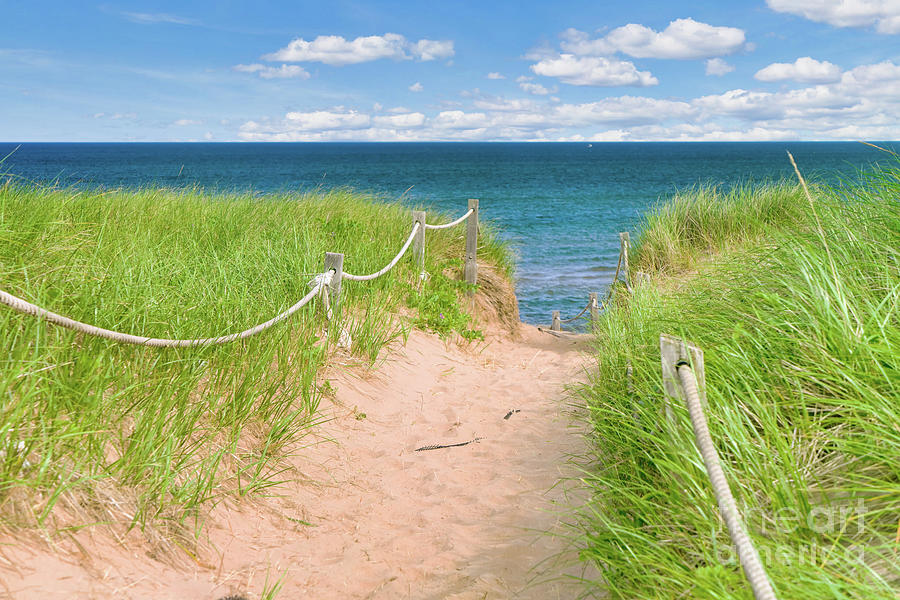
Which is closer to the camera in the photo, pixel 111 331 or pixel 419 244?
pixel 111 331

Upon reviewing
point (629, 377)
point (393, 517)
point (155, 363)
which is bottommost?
point (393, 517)

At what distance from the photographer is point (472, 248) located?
908 cm

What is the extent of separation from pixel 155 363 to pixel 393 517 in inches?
67.0

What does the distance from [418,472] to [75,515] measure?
233 cm

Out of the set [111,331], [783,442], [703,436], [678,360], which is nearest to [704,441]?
[703,436]

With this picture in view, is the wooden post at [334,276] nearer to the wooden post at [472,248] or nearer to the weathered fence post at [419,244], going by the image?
the weathered fence post at [419,244]

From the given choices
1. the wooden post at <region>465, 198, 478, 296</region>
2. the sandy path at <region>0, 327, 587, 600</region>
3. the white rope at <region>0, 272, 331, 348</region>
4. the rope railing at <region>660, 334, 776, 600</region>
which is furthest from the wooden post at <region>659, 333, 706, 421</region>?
the wooden post at <region>465, 198, 478, 296</region>

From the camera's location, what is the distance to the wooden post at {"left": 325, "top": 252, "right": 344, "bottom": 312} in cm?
562

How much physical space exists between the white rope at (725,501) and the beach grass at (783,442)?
0.28 m

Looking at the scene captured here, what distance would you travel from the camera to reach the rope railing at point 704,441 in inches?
63.7

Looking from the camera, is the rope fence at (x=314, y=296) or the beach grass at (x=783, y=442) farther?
the rope fence at (x=314, y=296)

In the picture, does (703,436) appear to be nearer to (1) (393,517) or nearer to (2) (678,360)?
(2) (678,360)

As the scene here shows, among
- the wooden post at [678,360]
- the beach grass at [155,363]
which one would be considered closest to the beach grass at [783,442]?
the wooden post at [678,360]

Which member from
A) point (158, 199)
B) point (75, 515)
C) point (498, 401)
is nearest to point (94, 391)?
point (75, 515)
